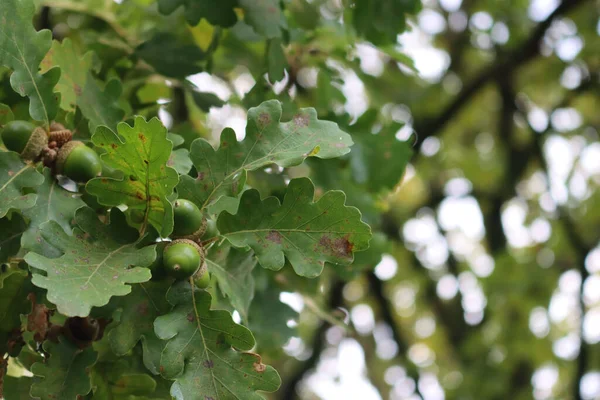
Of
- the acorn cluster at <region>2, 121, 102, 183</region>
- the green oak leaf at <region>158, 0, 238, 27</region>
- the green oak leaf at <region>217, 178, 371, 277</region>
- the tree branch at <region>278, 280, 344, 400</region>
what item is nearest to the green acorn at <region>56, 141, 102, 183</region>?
the acorn cluster at <region>2, 121, 102, 183</region>

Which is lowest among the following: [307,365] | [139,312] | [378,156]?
[307,365]

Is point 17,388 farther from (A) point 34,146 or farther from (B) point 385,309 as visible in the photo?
(B) point 385,309

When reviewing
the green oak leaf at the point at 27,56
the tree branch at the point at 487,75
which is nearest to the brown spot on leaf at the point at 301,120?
the green oak leaf at the point at 27,56

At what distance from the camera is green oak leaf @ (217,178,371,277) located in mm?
1149

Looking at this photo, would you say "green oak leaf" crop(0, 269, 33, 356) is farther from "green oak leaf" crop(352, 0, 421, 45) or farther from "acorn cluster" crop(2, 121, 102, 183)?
"green oak leaf" crop(352, 0, 421, 45)

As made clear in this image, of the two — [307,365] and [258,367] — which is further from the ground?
[258,367]

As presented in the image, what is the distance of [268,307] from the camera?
1.90m

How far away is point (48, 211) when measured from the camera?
1128 millimetres

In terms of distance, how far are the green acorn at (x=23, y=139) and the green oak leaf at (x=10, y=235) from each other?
0.10 metres

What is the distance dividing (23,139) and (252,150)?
0.37 meters

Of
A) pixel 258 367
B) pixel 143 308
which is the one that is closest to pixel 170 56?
pixel 143 308

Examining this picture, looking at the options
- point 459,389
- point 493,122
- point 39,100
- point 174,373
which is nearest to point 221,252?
point 174,373

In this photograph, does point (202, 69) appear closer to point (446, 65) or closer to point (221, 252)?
point (221, 252)

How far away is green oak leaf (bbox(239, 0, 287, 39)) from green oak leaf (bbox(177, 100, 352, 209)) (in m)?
0.44
